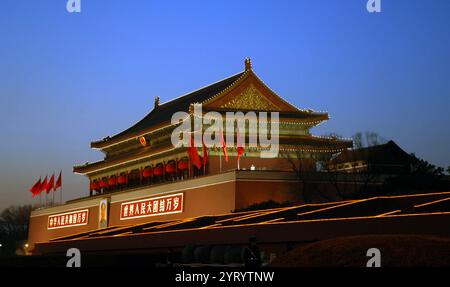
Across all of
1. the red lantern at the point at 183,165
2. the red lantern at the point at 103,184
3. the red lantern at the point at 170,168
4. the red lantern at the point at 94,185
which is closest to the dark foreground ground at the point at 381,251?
the red lantern at the point at 183,165

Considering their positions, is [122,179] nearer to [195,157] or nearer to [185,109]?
[185,109]

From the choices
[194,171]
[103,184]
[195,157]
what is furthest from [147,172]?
[195,157]

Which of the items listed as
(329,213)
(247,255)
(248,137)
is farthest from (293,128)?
(247,255)

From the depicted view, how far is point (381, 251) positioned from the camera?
35.1ft

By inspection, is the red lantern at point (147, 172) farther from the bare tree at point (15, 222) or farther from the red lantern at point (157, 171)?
the bare tree at point (15, 222)

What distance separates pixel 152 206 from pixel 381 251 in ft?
80.1

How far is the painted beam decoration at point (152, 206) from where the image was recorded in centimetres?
3241

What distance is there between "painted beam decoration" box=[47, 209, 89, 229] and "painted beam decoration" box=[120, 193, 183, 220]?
5.60 metres

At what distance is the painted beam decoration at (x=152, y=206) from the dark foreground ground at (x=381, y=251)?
20420 mm
